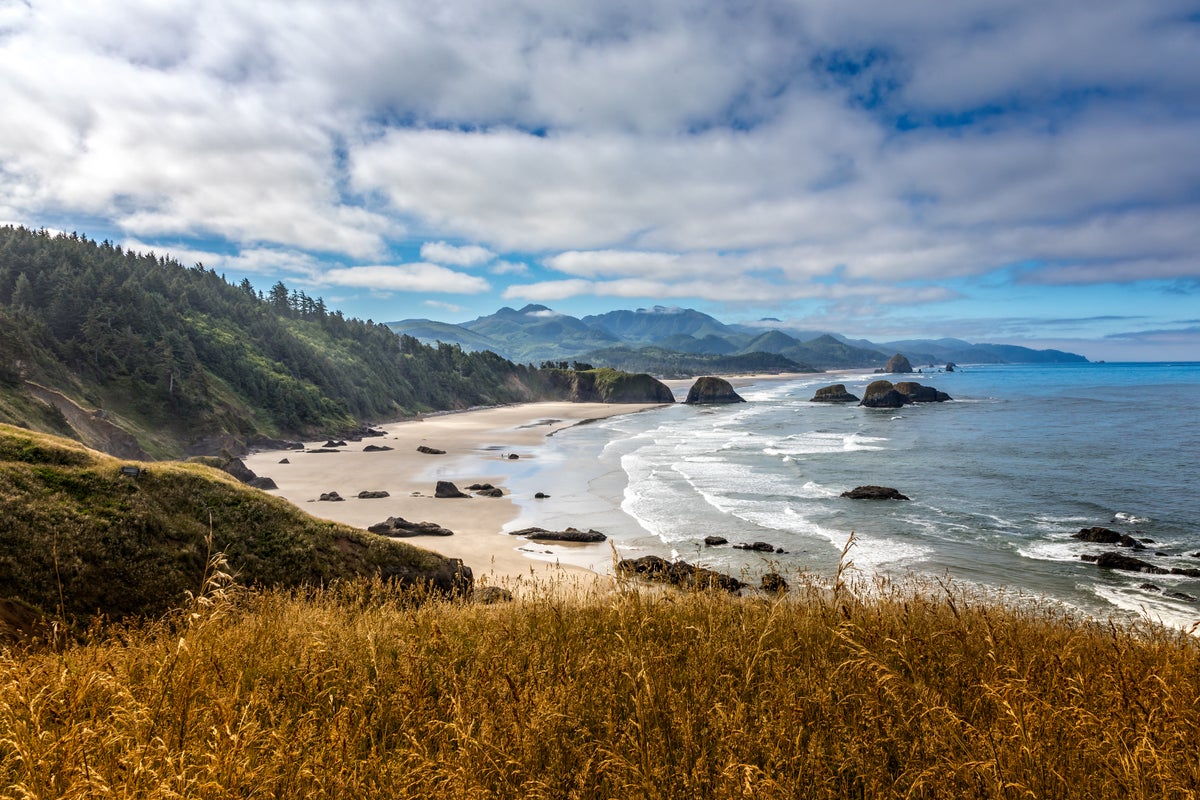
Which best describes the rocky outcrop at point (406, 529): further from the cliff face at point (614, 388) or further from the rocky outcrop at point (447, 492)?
the cliff face at point (614, 388)

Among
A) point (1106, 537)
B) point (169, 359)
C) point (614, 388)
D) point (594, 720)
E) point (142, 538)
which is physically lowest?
point (1106, 537)

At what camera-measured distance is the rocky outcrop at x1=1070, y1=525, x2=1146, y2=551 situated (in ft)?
74.1

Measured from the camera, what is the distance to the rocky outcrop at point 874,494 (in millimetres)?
31094

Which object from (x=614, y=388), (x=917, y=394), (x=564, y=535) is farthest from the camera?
(x=614, y=388)

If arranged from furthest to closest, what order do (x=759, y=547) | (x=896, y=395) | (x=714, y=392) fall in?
(x=714, y=392), (x=896, y=395), (x=759, y=547)

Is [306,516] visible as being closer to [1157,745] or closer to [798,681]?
[798,681]

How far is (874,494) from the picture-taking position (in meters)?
31.2

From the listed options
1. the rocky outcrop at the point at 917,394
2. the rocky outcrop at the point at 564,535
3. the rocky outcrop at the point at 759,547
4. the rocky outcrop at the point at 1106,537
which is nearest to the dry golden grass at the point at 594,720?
the rocky outcrop at the point at 759,547

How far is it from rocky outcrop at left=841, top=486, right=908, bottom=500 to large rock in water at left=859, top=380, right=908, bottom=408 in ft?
229

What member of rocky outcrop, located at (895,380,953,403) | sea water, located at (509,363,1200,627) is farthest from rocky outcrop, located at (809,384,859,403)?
sea water, located at (509,363,1200,627)

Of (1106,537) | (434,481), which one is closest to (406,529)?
(434,481)

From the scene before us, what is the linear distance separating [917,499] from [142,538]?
34.2 meters

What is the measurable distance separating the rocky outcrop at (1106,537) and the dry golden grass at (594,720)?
76.2ft

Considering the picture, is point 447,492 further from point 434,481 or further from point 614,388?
point 614,388
